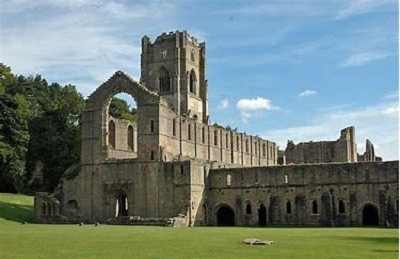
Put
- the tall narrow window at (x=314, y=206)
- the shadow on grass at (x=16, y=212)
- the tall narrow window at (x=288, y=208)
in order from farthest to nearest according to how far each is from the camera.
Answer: the tall narrow window at (x=288, y=208) → the tall narrow window at (x=314, y=206) → the shadow on grass at (x=16, y=212)

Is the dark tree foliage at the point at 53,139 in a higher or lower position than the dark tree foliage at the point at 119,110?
lower

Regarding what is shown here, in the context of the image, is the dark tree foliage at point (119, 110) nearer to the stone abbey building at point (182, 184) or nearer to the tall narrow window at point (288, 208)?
the stone abbey building at point (182, 184)

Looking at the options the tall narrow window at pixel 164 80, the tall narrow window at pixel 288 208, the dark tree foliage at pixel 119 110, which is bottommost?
the tall narrow window at pixel 288 208

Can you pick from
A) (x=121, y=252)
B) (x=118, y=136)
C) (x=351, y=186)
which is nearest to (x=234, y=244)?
(x=121, y=252)

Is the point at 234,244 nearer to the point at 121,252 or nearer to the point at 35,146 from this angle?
the point at 121,252

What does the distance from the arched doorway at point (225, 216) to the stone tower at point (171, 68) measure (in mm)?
28477

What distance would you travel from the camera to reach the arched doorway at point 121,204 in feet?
207

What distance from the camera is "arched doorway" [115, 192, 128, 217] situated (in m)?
63.0

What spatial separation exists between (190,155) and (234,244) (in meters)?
40.5

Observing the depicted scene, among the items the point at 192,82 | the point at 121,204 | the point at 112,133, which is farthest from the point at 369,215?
Result: the point at 192,82

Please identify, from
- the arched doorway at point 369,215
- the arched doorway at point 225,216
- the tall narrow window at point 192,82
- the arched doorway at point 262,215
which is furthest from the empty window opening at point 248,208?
the tall narrow window at point 192,82

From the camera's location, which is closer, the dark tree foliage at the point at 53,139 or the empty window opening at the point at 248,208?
the empty window opening at the point at 248,208

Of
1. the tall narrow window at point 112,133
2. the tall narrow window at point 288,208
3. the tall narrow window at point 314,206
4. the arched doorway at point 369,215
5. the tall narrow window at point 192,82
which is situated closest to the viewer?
the arched doorway at point 369,215

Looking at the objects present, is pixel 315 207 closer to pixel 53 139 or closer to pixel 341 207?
pixel 341 207
